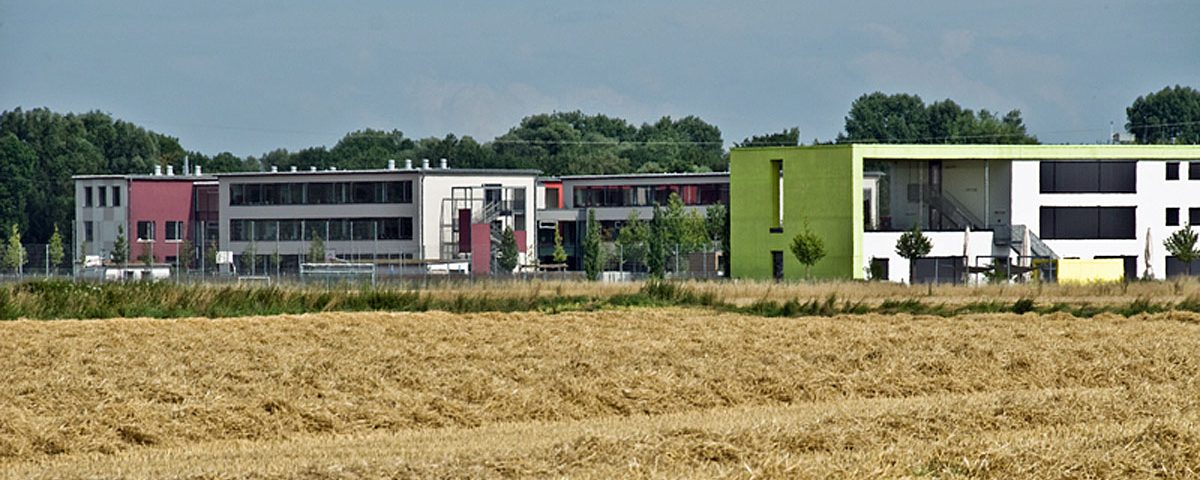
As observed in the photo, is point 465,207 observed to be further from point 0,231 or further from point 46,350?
point 46,350

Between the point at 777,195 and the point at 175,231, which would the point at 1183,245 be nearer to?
the point at 777,195

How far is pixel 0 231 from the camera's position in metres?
125

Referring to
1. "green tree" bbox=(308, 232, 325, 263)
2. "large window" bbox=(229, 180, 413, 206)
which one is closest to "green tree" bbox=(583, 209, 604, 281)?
"large window" bbox=(229, 180, 413, 206)

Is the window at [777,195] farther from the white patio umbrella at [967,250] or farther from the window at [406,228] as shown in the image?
the window at [406,228]

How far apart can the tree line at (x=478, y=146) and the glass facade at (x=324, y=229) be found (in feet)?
90.6

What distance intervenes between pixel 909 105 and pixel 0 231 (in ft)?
318

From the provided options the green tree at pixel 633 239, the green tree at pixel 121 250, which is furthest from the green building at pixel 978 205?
the green tree at pixel 121 250

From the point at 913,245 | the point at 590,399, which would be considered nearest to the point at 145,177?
the point at 913,245

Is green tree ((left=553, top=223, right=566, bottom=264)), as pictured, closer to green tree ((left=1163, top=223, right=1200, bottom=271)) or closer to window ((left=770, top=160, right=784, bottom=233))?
window ((left=770, top=160, right=784, bottom=233))

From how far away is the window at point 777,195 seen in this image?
7475cm

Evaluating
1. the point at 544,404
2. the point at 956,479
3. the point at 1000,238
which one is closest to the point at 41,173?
the point at 1000,238

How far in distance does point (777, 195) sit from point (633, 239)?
22933 mm

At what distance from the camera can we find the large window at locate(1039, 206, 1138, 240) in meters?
73.6

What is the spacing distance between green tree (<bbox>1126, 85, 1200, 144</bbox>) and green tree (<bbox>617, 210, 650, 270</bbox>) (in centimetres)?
9016
